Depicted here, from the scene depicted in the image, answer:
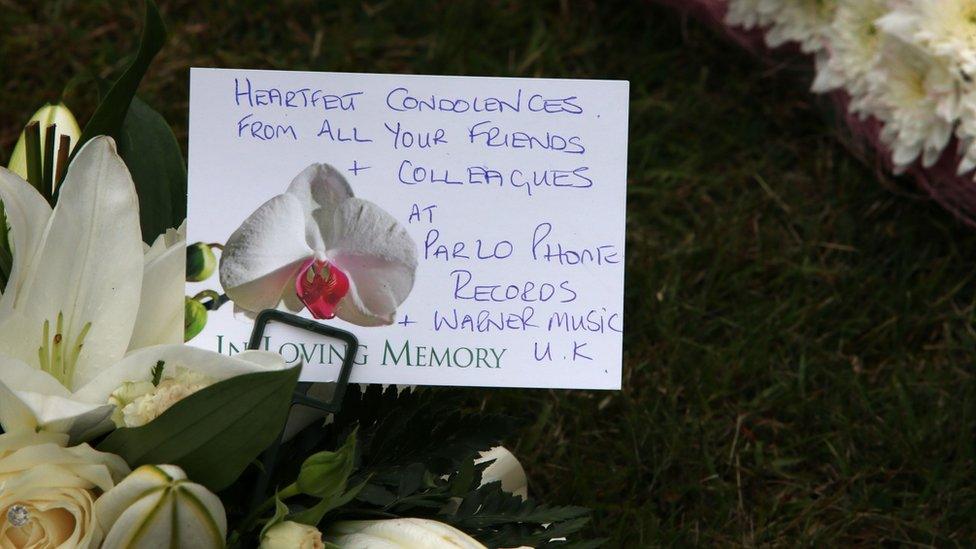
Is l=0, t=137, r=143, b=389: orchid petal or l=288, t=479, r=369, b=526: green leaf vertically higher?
l=0, t=137, r=143, b=389: orchid petal

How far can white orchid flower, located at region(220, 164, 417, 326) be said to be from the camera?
0.73m

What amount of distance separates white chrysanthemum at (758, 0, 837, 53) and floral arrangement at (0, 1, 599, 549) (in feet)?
2.80

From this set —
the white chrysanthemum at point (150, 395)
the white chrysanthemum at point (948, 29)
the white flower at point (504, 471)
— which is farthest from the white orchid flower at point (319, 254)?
the white chrysanthemum at point (948, 29)

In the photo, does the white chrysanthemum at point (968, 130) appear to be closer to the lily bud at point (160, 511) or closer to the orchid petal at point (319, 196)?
the orchid petal at point (319, 196)

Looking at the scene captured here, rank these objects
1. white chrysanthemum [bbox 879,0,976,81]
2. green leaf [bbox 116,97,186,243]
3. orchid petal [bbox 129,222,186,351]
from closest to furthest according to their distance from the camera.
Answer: orchid petal [bbox 129,222,186,351], green leaf [bbox 116,97,186,243], white chrysanthemum [bbox 879,0,976,81]

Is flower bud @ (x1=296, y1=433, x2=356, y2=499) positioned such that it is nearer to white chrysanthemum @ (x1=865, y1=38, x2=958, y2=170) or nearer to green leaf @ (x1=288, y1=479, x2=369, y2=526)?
green leaf @ (x1=288, y1=479, x2=369, y2=526)

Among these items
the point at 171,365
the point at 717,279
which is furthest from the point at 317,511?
the point at 717,279

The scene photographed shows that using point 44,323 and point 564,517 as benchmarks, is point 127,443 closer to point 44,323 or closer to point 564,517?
point 44,323

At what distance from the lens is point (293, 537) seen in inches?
23.2

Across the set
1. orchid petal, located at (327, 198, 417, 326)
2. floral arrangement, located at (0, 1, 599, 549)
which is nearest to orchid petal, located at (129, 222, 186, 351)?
floral arrangement, located at (0, 1, 599, 549)

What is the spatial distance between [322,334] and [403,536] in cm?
17

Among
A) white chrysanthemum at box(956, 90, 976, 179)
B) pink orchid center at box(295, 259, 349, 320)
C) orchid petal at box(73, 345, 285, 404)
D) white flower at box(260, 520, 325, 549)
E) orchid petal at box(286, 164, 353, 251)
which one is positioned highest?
white chrysanthemum at box(956, 90, 976, 179)

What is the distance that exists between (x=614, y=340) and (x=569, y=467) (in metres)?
0.53

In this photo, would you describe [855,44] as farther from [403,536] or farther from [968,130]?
[403,536]
